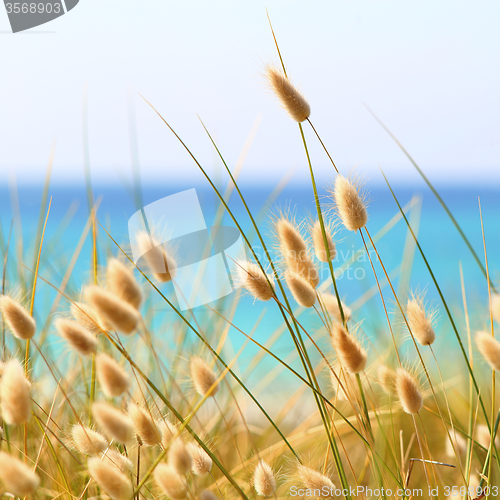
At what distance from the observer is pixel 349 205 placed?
1.94 feet

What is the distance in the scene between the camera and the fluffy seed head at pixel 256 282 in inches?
21.9

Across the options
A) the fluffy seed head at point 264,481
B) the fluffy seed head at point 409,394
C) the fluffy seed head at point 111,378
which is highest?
the fluffy seed head at point 111,378

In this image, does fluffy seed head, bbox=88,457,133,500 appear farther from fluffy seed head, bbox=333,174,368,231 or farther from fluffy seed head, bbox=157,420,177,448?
fluffy seed head, bbox=333,174,368,231

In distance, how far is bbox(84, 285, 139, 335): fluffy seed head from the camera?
351 mm

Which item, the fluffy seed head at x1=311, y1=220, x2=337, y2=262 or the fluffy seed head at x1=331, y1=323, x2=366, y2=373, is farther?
the fluffy seed head at x1=311, y1=220, x2=337, y2=262

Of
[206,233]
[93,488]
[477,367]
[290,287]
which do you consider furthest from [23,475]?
[477,367]

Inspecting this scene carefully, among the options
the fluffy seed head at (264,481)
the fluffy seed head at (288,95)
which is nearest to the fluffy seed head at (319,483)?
the fluffy seed head at (264,481)

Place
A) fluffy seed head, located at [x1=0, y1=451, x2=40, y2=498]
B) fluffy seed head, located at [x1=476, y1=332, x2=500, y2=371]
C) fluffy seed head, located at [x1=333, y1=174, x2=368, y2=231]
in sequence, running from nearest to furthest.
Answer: fluffy seed head, located at [x1=0, y1=451, x2=40, y2=498] → fluffy seed head, located at [x1=476, y1=332, x2=500, y2=371] → fluffy seed head, located at [x1=333, y1=174, x2=368, y2=231]

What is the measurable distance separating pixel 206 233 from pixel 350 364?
69cm

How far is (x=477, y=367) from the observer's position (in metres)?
1.14

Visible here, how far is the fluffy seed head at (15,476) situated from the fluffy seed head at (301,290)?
33 cm

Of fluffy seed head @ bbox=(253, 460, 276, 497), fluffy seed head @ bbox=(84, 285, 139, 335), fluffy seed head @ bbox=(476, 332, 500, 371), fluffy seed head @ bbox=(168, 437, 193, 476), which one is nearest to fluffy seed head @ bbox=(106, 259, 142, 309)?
fluffy seed head @ bbox=(84, 285, 139, 335)

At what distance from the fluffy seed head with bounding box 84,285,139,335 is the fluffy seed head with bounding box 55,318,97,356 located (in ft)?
0.32

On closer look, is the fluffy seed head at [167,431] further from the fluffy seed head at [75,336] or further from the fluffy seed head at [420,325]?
the fluffy seed head at [420,325]
